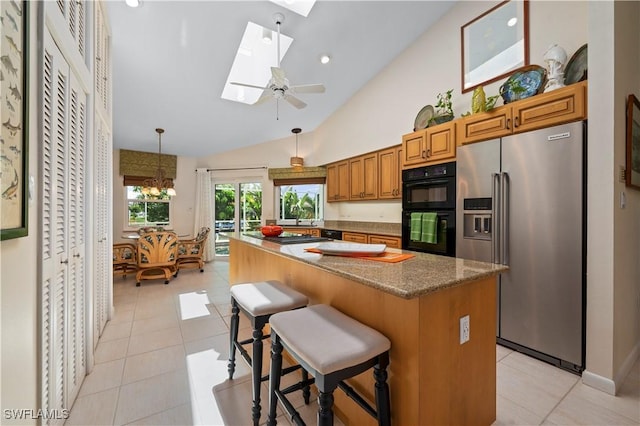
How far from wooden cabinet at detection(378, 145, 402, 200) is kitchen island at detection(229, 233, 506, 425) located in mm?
2510

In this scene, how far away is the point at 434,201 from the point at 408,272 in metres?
1.96

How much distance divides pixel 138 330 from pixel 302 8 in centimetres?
370

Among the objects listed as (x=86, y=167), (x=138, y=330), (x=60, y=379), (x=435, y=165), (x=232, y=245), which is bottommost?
(x=138, y=330)

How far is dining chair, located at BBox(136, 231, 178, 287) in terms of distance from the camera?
4309 mm

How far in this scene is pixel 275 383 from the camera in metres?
1.28

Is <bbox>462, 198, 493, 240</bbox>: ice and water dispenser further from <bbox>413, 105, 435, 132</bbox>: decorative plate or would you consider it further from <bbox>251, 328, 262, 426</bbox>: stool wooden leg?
<bbox>251, 328, 262, 426</bbox>: stool wooden leg

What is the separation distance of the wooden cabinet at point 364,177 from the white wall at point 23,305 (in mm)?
3842

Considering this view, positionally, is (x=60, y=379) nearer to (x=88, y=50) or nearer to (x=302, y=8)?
(x=88, y=50)

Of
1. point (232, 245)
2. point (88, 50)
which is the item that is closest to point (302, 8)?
point (88, 50)

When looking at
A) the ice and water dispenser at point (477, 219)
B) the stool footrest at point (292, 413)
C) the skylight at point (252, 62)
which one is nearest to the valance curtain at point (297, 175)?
the skylight at point (252, 62)

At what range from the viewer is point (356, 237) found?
4348 mm

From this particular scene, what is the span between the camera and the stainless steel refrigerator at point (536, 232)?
190cm

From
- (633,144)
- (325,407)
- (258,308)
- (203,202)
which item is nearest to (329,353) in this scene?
(325,407)

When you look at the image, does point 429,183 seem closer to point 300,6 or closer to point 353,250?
point 353,250
